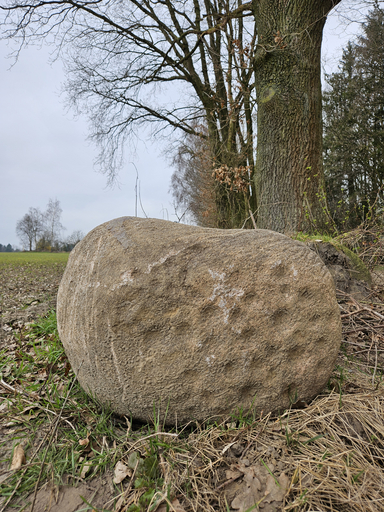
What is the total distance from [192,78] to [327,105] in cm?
1088

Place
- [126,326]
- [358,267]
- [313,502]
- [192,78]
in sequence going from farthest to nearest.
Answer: [192,78], [358,267], [126,326], [313,502]

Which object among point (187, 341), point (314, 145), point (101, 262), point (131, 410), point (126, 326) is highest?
point (314, 145)

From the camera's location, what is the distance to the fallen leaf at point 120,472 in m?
1.66

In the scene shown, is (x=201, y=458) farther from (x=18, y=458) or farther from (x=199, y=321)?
(x=18, y=458)

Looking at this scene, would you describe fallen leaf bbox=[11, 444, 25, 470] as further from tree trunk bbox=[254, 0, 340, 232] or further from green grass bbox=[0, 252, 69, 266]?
green grass bbox=[0, 252, 69, 266]

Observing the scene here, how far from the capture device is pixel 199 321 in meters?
1.92

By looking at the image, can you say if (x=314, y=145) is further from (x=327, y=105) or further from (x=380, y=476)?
(x=327, y=105)

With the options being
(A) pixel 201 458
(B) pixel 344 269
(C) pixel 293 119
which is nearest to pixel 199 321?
(A) pixel 201 458

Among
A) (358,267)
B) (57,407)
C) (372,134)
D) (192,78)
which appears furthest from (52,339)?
(372,134)

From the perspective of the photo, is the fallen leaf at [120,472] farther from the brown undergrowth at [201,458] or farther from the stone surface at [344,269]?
the stone surface at [344,269]

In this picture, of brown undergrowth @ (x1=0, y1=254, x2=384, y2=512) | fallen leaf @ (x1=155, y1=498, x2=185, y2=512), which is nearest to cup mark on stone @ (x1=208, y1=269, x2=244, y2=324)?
brown undergrowth @ (x1=0, y1=254, x2=384, y2=512)

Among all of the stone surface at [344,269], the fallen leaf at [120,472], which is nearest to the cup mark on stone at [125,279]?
the fallen leaf at [120,472]

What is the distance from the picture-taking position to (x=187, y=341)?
1.92 m

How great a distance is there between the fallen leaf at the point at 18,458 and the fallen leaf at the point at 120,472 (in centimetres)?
57
